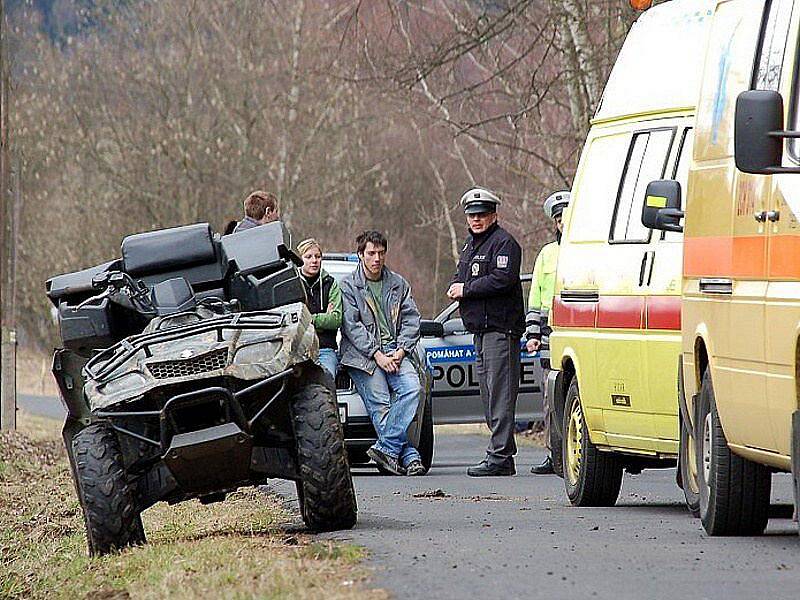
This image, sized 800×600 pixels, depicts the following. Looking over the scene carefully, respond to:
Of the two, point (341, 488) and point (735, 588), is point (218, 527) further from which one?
point (735, 588)

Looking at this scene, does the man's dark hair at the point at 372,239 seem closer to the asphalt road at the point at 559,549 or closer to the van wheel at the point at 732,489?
the asphalt road at the point at 559,549

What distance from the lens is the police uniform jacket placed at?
14992 millimetres

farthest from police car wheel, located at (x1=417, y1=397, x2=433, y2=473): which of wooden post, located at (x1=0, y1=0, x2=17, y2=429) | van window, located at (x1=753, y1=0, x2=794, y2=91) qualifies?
wooden post, located at (x1=0, y1=0, x2=17, y2=429)

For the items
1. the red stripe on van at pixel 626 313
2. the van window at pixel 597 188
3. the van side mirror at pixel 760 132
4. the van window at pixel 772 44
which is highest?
the van window at pixel 772 44

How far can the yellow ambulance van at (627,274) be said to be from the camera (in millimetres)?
10406

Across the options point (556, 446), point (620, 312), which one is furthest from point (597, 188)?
point (556, 446)

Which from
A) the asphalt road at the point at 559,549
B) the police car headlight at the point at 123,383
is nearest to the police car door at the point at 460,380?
the asphalt road at the point at 559,549

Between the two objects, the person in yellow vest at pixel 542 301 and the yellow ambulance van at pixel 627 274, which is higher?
the yellow ambulance van at pixel 627 274

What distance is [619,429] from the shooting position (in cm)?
1070

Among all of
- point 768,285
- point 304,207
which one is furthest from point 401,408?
point 304,207

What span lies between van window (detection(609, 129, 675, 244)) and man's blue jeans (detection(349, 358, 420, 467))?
14.3ft

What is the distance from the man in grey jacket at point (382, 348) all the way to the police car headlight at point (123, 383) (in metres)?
6.24

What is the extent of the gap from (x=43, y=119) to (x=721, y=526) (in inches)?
1518

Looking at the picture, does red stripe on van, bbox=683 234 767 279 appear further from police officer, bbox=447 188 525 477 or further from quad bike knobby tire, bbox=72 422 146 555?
police officer, bbox=447 188 525 477
